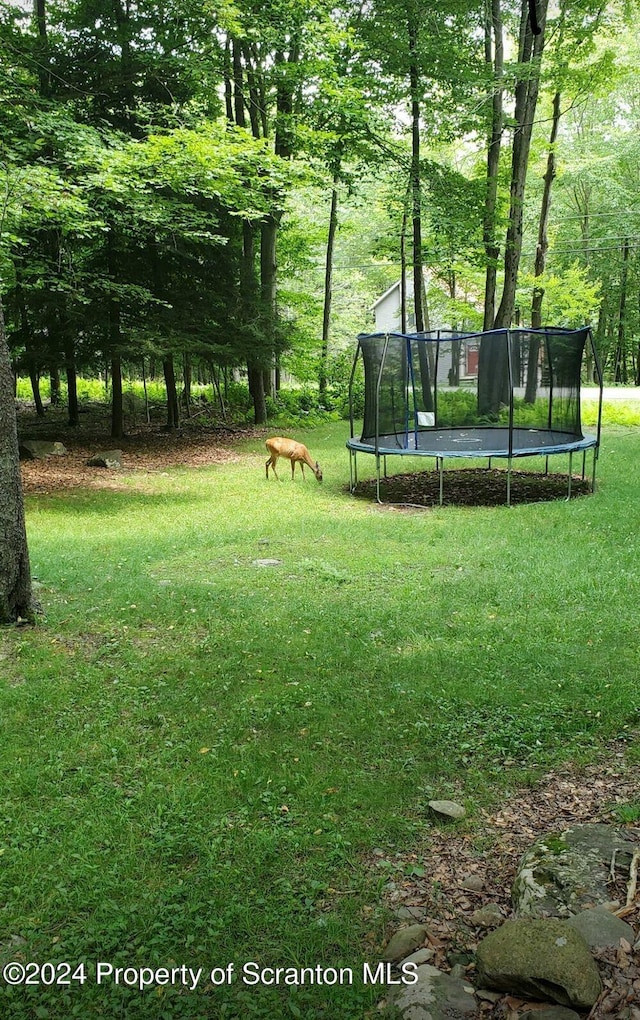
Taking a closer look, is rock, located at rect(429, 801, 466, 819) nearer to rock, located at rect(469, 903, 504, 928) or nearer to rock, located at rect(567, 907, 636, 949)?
rock, located at rect(469, 903, 504, 928)

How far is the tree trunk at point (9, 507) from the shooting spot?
5012 mm

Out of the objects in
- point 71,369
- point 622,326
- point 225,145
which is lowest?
point 71,369

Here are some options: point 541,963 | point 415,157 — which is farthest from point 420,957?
point 415,157

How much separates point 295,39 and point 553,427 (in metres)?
9.43

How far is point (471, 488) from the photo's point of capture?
469 inches

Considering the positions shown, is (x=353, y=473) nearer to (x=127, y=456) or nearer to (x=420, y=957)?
(x=127, y=456)

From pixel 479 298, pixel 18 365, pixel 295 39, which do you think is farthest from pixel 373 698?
pixel 479 298

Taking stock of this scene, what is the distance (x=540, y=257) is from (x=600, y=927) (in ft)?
79.2

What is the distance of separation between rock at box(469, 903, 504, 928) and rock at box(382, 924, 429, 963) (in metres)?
0.19

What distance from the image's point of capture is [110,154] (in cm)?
982

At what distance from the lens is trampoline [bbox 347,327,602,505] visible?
1222 centimetres

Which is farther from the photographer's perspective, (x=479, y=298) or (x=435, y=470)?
(x=479, y=298)

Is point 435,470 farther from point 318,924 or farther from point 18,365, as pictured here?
point 318,924

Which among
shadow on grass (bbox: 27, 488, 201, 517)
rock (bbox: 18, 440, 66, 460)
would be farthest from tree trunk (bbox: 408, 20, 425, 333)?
rock (bbox: 18, 440, 66, 460)
